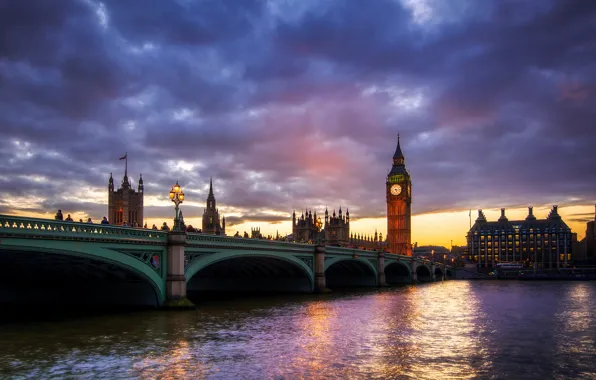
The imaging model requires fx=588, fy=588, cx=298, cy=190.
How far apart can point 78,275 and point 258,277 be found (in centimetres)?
2813

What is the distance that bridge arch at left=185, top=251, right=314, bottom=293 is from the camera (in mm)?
58625

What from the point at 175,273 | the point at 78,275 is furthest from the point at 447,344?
the point at 78,275

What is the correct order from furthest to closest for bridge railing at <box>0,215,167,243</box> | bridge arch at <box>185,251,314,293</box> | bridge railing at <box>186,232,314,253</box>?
1. bridge arch at <box>185,251,314,293</box>
2. bridge railing at <box>186,232,314,253</box>
3. bridge railing at <box>0,215,167,243</box>

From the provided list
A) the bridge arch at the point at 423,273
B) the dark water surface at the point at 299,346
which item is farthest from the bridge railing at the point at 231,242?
the bridge arch at the point at 423,273

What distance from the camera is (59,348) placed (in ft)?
79.2

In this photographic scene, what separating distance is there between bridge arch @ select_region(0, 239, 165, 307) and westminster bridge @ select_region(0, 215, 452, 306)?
0.05 meters

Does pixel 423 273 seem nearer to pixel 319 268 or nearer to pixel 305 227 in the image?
pixel 305 227

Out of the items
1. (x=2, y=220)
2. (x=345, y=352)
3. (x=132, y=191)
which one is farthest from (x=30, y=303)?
(x=132, y=191)

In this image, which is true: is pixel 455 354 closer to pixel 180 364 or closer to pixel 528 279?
pixel 180 364

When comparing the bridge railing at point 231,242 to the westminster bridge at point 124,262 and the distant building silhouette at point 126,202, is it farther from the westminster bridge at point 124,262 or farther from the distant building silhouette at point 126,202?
the distant building silhouette at point 126,202

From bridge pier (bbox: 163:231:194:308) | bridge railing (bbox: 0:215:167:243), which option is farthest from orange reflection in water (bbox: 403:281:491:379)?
bridge railing (bbox: 0:215:167:243)

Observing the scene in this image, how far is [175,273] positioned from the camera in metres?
37.4

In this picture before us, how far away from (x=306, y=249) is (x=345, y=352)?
118ft

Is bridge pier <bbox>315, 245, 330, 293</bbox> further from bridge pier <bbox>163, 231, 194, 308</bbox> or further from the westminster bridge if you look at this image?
bridge pier <bbox>163, 231, 194, 308</bbox>
